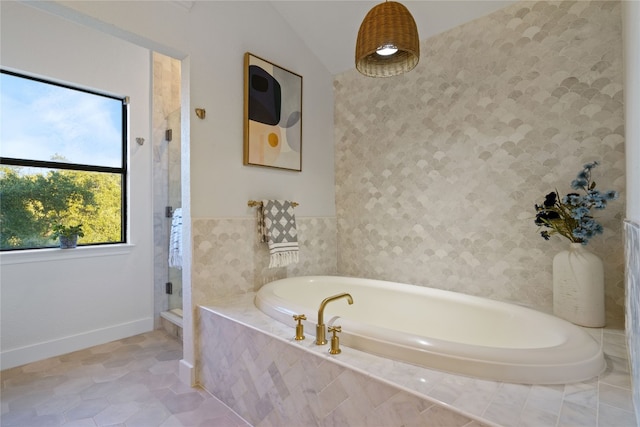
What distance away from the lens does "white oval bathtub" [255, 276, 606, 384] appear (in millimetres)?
1050

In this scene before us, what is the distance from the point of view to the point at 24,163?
233 centimetres

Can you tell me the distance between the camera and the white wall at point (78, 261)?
2.23m

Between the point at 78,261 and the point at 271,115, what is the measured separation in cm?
200

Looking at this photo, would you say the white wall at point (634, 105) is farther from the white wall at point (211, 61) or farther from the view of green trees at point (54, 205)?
the view of green trees at point (54, 205)

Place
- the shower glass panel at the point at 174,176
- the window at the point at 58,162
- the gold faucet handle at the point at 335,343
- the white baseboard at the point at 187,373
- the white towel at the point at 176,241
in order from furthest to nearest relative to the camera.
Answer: the shower glass panel at the point at 174,176
the white towel at the point at 176,241
the window at the point at 58,162
the white baseboard at the point at 187,373
the gold faucet handle at the point at 335,343

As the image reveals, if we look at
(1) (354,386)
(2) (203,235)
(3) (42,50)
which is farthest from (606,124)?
(3) (42,50)

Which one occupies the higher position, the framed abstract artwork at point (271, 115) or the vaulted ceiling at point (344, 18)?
the vaulted ceiling at point (344, 18)

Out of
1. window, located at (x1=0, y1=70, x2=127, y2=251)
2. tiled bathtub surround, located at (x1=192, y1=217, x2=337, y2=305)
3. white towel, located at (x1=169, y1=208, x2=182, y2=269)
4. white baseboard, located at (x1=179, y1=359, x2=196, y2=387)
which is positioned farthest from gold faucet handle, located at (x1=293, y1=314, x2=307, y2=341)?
window, located at (x1=0, y1=70, x2=127, y2=251)

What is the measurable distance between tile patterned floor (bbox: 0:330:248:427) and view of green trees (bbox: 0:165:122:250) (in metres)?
0.96

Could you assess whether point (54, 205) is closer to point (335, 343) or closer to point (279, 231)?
point (279, 231)

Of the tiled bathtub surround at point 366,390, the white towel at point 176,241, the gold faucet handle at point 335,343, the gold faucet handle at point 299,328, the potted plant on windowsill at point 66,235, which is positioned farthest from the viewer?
the white towel at point 176,241

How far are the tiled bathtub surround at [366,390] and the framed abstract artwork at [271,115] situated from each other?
118cm

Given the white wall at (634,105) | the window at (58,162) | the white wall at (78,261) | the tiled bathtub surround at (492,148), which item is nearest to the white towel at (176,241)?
the white wall at (78,261)

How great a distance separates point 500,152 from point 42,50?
347 cm
